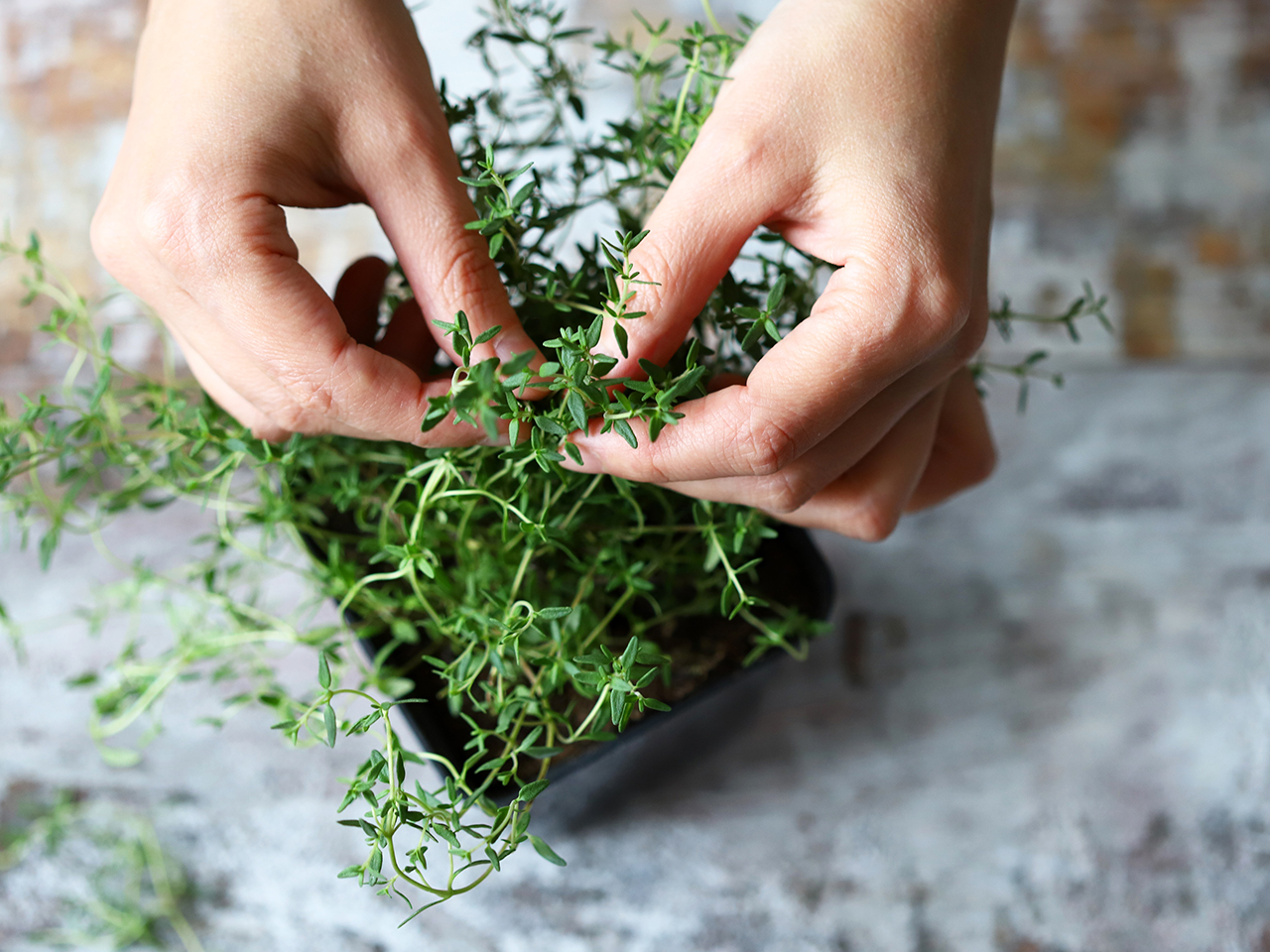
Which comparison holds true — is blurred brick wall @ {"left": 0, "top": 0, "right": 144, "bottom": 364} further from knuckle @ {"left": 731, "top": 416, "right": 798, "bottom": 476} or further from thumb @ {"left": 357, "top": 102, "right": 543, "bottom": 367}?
knuckle @ {"left": 731, "top": 416, "right": 798, "bottom": 476}

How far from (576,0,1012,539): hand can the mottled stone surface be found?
47cm

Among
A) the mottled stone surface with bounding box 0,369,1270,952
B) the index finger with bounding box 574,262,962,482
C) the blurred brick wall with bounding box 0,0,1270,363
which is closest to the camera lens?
the index finger with bounding box 574,262,962,482

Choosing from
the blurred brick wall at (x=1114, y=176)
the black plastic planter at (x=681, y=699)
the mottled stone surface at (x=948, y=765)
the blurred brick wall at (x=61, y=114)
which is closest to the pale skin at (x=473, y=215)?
the black plastic planter at (x=681, y=699)

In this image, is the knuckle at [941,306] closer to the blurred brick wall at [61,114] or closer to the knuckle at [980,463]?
the knuckle at [980,463]

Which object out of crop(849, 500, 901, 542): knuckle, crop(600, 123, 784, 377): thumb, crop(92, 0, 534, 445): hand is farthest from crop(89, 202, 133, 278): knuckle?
crop(849, 500, 901, 542): knuckle

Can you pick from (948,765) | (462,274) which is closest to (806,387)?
(462,274)

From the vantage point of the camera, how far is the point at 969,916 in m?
0.98

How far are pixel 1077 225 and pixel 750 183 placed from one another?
84 centimetres

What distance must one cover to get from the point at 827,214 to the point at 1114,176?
84 cm

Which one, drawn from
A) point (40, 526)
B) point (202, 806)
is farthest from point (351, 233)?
point (202, 806)

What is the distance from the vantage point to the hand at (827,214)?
1.66ft

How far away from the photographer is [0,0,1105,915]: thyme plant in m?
0.50

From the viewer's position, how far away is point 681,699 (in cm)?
78

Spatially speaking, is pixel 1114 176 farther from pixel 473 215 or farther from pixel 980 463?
pixel 473 215
